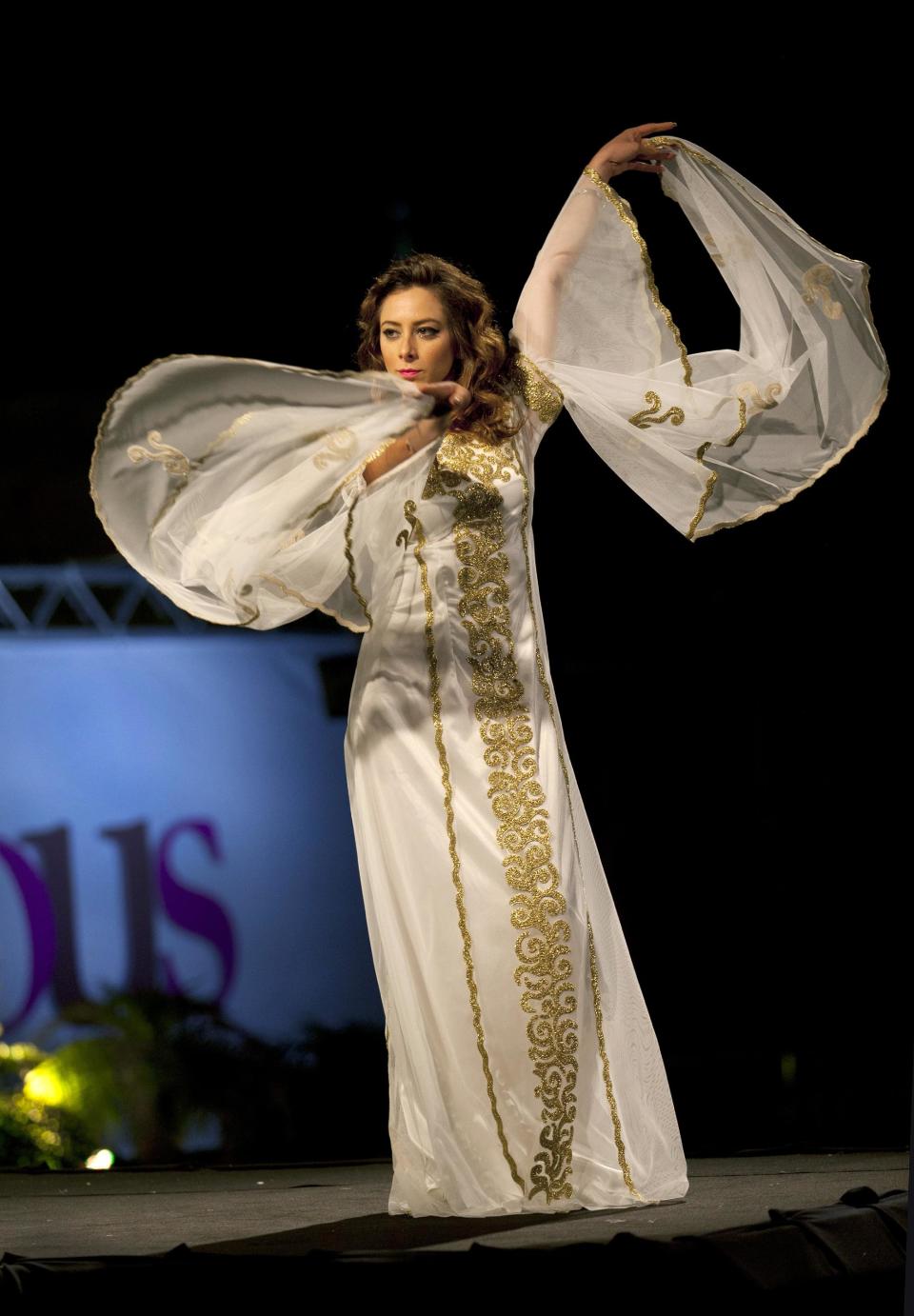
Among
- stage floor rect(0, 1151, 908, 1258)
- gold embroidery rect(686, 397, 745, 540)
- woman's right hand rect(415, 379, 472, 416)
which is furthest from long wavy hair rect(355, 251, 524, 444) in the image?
stage floor rect(0, 1151, 908, 1258)

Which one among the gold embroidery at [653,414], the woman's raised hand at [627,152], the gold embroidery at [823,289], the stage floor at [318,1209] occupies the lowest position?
the stage floor at [318,1209]

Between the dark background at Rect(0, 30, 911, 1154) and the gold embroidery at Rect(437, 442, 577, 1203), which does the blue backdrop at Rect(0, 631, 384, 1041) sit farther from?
the gold embroidery at Rect(437, 442, 577, 1203)

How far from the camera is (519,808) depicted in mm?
2557

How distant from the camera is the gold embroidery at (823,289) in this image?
2.85 meters

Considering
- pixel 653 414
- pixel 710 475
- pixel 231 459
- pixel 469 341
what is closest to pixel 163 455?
pixel 231 459

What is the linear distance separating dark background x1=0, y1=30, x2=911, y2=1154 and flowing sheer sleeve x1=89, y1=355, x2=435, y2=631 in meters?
1.52

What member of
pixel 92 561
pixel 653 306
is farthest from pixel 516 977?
pixel 92 561

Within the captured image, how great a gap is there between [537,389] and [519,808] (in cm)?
67

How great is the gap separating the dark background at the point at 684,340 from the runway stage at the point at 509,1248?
4.13ft

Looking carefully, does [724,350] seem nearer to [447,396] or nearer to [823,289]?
[823,289]

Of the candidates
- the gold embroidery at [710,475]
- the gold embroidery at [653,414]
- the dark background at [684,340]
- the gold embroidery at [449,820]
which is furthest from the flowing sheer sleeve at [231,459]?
the dark background at [684,340]

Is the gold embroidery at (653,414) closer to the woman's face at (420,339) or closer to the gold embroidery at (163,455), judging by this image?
the woman's face at (420,339)

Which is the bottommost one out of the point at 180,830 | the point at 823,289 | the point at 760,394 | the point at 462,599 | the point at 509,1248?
the point at 180,830

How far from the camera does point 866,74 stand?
3.60m
